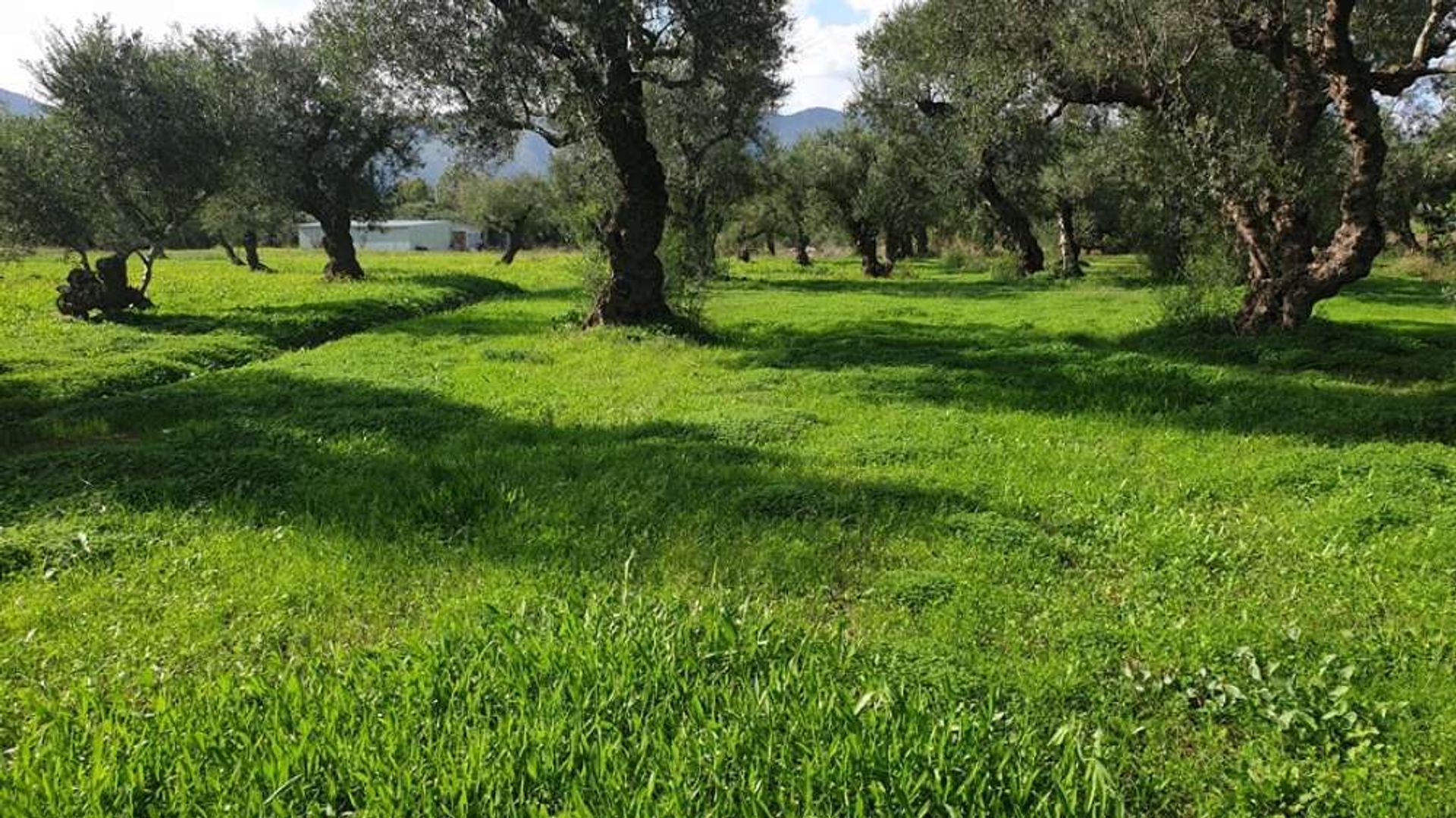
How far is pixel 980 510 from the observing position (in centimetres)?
764

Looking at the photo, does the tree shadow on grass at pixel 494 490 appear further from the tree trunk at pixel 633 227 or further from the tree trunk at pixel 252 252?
the tree trunk at pixel 252 252

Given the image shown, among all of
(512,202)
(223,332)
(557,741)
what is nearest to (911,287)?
(223,332)

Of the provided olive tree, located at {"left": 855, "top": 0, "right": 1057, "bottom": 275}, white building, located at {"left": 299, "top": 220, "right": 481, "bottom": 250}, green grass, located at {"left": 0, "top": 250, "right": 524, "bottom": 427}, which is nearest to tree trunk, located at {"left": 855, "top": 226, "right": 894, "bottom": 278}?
olive tree, located at {"left": 855, "top": 0, "right": 1057, "bottom": 275}

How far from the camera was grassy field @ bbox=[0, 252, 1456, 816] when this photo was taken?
11.8 ft

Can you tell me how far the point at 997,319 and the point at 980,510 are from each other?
56.3 feet

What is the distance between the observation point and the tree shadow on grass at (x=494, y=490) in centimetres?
659

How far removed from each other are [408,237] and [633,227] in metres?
107

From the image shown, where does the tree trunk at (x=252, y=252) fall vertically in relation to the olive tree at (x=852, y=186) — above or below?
below

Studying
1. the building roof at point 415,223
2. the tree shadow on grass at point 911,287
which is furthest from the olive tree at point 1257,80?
the building roof at point 415,223

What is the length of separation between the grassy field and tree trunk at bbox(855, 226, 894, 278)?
3231 centimetres

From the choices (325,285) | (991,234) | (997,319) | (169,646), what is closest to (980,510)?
(169,646)

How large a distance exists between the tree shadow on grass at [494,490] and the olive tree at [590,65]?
8.93 m

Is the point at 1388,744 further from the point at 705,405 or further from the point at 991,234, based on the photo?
the point at 991,234

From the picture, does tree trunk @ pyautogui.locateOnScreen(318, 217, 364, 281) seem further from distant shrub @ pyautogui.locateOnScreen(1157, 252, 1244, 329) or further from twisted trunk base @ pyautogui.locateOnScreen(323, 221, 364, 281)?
distant shrub @ pyautogui.locateOnScreen(1157, 252, 1244, 329)
